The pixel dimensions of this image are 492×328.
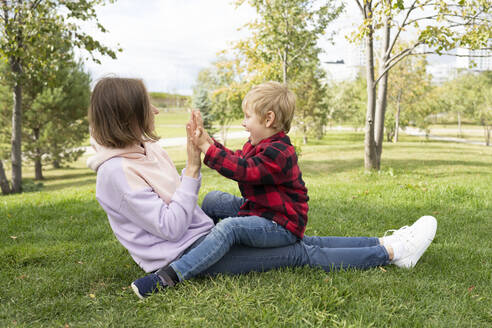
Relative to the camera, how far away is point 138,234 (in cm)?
235

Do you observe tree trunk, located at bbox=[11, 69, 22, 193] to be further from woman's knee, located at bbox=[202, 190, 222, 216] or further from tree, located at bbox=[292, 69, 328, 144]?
tree, located at bbox=[292, 69, 328, 144]

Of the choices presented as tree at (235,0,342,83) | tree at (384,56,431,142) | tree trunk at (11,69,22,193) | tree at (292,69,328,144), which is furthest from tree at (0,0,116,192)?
tree at (384,56,431,142)

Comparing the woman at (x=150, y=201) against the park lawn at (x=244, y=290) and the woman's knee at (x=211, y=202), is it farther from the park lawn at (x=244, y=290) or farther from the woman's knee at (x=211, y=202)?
the woman's knee at (x=211, y=202)

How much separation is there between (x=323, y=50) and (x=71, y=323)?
636 inches

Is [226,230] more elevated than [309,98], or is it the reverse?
[309,98]

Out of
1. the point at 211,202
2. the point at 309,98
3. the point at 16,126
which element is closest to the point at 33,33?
the point at 16,126

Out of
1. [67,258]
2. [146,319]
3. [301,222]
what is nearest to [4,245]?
[67,258]

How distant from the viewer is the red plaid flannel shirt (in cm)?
240

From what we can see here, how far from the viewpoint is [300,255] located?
2.67 metres

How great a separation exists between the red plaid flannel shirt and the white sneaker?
31.1 inches

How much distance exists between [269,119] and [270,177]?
1.39 ft

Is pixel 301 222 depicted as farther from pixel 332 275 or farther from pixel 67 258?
pixel 67 258

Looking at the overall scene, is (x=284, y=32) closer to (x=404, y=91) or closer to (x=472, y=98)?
(x=404, y=91)

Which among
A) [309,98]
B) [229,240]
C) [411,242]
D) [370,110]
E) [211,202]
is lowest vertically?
[411,242]
